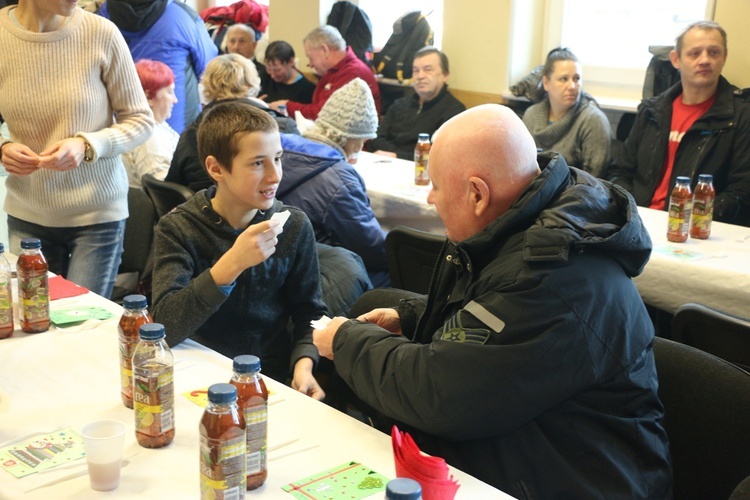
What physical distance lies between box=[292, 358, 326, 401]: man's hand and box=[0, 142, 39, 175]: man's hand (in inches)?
42.6

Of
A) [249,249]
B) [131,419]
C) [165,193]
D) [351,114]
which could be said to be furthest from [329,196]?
[131,419]

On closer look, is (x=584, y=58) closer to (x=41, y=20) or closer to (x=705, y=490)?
(x=41, y=20)

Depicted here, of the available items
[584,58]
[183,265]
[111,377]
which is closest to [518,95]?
[584,58]

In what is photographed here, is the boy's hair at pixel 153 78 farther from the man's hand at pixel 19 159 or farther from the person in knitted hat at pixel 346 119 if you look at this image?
the man's hand at pixel 19 159

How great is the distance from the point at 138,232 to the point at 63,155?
3.43 ft

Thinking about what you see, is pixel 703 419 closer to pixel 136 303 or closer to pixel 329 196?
pixel 136 303

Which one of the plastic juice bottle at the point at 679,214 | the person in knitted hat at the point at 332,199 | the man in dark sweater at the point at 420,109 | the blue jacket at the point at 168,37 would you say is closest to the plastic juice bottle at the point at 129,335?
the person in knitted hat at the point at 332,199

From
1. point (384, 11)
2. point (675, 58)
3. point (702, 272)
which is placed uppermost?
point (384, 11)

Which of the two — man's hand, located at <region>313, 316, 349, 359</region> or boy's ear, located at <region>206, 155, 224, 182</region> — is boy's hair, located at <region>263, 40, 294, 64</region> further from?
man's hand, located at <region>313, 316, 349, 359</region>

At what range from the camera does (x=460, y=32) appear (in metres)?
6.06

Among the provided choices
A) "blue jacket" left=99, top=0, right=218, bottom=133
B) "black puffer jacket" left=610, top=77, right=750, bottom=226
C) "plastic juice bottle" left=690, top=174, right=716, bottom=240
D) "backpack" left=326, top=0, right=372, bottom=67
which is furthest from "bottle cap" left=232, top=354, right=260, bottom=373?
"backpack" left=326, top=0, right=372, bottom=67

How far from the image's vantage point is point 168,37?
16.6ft

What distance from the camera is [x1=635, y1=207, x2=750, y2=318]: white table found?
2742mm

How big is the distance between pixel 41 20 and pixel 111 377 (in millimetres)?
1353
